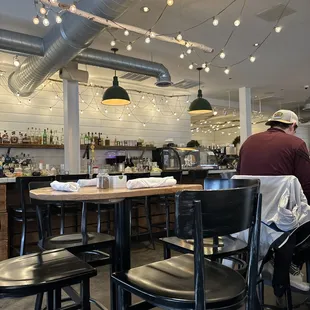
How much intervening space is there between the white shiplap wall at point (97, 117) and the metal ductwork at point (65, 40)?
3.02ft

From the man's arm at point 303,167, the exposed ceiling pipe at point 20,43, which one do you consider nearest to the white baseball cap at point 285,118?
the man's arm at point 303,167

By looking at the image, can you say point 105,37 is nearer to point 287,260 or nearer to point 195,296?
point 287,260

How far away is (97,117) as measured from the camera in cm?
748

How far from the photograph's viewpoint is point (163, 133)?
8602mm

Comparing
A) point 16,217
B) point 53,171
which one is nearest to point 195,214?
point 16,217

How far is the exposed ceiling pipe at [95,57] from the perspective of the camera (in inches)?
168

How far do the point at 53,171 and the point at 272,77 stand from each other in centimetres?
542

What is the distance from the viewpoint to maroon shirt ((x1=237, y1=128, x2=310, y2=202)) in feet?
7.41

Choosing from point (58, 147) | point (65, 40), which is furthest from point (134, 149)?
point (65, 40)

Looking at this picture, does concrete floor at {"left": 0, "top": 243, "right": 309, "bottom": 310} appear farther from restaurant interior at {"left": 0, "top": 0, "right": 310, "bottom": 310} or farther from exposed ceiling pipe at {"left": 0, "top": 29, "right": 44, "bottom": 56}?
exposed ceiling pipe at {"left": 0, "top": 29, "right": 44, "bottom": 56}

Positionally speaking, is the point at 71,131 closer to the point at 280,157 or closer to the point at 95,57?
the point at 95,57

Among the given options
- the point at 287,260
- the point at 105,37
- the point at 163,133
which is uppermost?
the point at 105,37

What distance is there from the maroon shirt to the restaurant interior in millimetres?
444

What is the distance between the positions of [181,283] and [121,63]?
4393 millimetres
